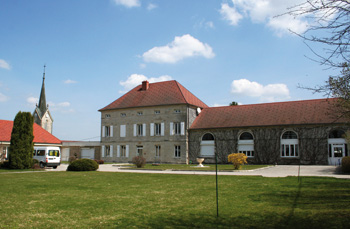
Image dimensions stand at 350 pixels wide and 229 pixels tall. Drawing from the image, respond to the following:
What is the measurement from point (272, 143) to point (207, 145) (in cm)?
741

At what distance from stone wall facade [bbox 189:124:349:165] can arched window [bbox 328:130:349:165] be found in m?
0.33

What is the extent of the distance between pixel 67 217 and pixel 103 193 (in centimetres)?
373

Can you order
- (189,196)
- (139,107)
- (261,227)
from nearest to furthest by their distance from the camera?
1. (261,227)
2. (189,196)
3. (139,107)

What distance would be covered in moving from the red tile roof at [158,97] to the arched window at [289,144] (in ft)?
38.8

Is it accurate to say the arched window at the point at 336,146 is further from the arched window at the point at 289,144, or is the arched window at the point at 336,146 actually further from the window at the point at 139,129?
the window at the point at 139,129

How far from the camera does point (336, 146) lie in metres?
28.1

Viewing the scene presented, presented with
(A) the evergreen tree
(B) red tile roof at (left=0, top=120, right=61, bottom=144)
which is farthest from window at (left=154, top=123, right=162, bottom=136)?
(A) the evergreen tree

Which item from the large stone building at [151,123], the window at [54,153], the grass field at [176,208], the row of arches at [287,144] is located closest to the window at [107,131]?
the large stone building at [151,123]

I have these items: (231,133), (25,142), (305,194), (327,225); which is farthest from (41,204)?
(231,133)

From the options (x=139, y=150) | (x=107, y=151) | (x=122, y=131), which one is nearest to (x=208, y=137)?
(x=139, y=150)

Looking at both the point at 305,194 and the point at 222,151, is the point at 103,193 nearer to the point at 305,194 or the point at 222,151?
the point at 305,194

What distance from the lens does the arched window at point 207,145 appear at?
1356 inches

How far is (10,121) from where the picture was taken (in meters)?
35.2

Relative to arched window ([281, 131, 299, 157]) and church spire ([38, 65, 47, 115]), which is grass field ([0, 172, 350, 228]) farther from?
church spire ([38, 65, 47, 115])
